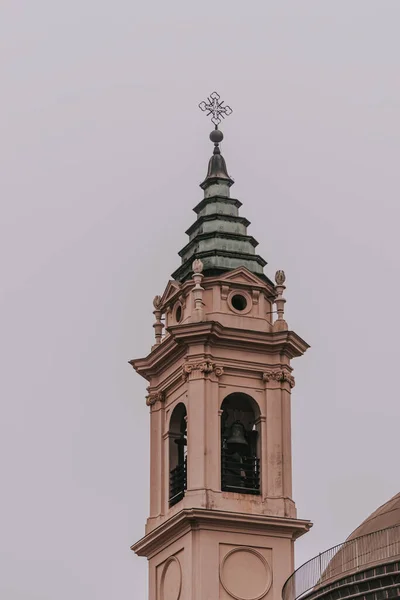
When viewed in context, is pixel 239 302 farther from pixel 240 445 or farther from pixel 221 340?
pixel 240 445

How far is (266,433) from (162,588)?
535cm

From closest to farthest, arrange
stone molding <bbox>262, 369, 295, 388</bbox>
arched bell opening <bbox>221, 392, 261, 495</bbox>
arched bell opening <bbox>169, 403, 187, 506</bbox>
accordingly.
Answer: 1. arched bell opening <bbox>221, 392, 261, 495</bbox>
2. arched bell opening <bbox>169, 403, 187, 506</bbox>
3. stone molding <bbox>262, 369, 295, 388</bbox>

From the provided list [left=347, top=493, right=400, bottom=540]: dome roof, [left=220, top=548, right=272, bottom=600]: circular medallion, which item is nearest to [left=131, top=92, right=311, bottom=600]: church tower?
[left=220, top=548, right=272, bottom=600]: circular medallion

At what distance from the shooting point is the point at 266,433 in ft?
212

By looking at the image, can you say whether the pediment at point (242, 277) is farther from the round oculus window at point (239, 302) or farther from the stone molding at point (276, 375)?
the stone molding at point (276, 375)

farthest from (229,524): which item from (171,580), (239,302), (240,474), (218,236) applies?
(218,236)

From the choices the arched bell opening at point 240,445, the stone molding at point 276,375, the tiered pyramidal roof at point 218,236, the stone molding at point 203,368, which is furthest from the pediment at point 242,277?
the arched bell opening at point 240,445

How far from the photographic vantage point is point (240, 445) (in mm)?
64938

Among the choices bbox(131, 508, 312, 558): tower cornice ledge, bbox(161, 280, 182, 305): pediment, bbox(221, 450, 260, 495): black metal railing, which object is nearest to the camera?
bbox(131, 508, 312, 558): tower cornice ledge

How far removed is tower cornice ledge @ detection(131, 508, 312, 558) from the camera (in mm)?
62469

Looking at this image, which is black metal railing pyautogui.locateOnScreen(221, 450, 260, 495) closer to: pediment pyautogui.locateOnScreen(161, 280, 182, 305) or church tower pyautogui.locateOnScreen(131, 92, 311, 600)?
church tower pyautogui.locateOnScreen(131, 92, 311, 600)

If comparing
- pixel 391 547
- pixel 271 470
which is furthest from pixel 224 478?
pixel 391 547

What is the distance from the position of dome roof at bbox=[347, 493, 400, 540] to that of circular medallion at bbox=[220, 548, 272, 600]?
36.8ft

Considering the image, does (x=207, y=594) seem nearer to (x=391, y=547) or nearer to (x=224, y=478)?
(x=224, y=478)
